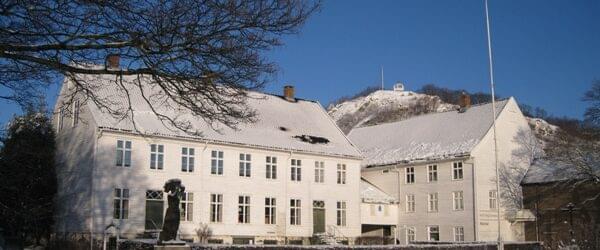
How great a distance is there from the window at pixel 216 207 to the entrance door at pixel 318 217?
A: 6.53m

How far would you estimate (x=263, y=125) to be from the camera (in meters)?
41.8

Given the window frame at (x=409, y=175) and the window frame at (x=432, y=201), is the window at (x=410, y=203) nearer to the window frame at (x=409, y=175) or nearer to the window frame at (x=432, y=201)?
the window frame at (x=409, y=175)

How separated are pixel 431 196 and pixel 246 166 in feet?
45.8

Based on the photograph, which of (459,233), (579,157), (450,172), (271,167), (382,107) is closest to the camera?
(271,167)

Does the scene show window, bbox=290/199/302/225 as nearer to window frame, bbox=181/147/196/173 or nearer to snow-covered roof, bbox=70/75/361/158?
snow-covered roof, bbox=70/75/361/158

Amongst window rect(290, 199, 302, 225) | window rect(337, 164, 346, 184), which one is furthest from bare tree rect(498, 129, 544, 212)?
window rect(290, 199, 302, 225)

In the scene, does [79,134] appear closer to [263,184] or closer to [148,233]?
[148,233]

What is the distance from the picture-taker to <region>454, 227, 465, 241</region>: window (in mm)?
43344

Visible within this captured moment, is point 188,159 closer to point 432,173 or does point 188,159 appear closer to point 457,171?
point 432,173

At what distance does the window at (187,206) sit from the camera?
3628 cm

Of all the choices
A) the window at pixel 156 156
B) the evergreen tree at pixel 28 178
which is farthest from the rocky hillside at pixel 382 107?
the window at pixel 156 156

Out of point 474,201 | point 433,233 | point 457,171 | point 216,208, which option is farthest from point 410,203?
point 216,208

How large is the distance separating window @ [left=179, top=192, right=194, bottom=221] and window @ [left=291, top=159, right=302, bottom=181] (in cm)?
698

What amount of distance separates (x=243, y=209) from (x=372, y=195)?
11098 mm
